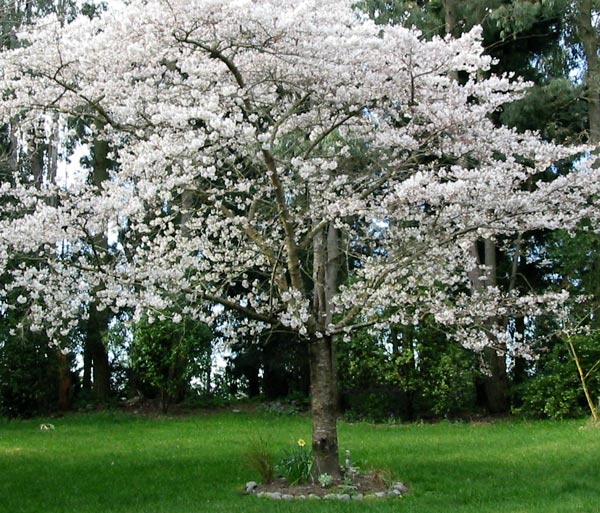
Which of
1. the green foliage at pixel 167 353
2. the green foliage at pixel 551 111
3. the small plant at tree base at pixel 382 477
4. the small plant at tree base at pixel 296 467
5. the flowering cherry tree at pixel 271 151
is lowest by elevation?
the small plant at tree base at pixel 382 477

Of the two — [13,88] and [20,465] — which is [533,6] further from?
[20,465]

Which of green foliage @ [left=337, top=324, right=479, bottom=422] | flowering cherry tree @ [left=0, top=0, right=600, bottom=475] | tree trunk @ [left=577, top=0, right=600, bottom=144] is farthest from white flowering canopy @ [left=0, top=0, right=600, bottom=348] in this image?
tree trunk @ [left=577, top=0, right=600, bottom=144]

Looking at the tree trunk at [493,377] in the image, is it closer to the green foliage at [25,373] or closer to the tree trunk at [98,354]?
the tree trunk at [98,354]

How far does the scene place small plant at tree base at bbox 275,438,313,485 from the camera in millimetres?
6703

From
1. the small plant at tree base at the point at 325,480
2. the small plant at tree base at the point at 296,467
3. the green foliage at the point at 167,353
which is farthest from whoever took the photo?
the green foliage at the point at 167,353

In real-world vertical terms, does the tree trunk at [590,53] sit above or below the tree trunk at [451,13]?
below

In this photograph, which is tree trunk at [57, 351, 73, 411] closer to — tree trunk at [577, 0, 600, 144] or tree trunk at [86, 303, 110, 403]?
tree trunk at [86, 303, 110, 403]

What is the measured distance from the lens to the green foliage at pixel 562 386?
1220 cm

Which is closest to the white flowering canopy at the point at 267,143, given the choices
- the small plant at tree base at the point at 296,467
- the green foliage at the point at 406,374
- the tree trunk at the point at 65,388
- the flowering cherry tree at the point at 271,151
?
the flowering cherry tree at the point at 271,151

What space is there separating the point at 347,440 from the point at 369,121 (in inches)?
195

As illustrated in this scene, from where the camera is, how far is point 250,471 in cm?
746

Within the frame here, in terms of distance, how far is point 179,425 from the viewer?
12375mm

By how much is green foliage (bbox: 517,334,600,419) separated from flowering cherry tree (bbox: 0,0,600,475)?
597 centimetres

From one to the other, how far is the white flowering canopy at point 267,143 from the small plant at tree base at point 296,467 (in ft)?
4.00
